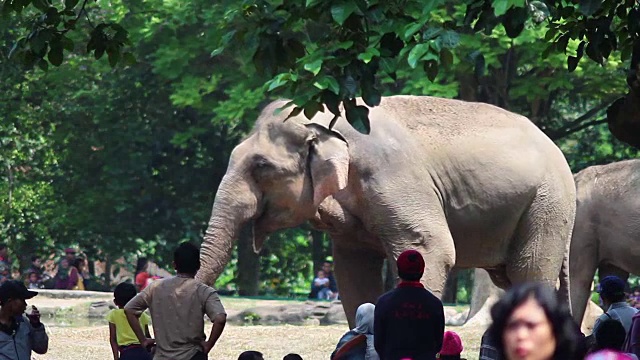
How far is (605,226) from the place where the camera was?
60.7 ft

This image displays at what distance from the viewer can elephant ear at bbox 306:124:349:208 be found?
13.4 meters

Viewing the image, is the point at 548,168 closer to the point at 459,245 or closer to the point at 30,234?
the point at 459,245

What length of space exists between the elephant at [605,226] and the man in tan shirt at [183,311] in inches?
342

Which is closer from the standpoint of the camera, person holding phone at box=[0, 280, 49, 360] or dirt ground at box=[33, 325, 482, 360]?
person holding phone at box=[0, 280, 49, 360]

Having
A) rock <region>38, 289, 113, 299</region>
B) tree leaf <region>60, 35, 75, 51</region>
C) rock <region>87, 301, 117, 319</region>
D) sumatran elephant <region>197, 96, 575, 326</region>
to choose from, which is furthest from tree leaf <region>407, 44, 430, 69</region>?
rock <region>38, 289, 113, 299</region>

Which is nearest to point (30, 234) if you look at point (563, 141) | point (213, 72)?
point (213, 72)

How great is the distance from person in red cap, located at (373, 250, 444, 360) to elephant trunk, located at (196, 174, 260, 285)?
3.76m

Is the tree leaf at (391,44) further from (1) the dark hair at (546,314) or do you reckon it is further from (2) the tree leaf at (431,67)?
(1) the dark hair at (546,314)

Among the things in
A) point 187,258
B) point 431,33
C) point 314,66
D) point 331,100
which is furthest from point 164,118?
point 431,33

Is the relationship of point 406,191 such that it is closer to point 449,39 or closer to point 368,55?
point 368,55

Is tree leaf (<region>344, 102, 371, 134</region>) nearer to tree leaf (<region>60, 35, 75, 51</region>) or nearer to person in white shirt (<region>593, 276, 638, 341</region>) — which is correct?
tree leaf (<region>60, 35, 75, 51</region>)

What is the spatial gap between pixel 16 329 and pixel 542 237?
5.83 meters

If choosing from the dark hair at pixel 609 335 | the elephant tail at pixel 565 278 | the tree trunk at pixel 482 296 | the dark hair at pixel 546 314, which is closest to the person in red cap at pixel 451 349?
the dark hair at pixel 609 335

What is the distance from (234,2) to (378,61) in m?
20.9
